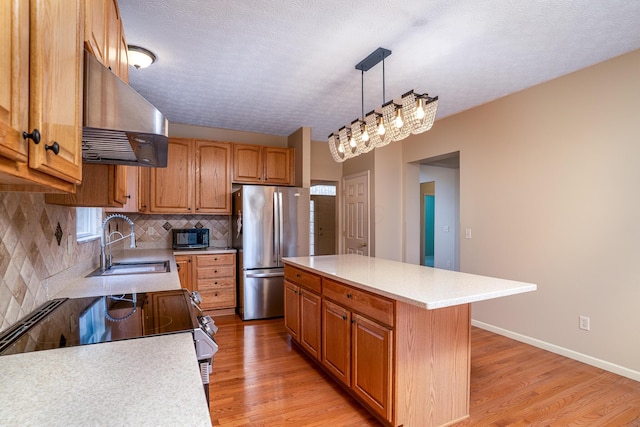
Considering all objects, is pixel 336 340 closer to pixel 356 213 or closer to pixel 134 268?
pixel 134 268

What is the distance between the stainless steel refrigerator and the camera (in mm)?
4062

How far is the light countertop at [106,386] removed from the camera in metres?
→ 0.66

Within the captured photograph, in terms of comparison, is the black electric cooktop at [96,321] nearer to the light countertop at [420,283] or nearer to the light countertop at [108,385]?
the light countertop at [108,385]

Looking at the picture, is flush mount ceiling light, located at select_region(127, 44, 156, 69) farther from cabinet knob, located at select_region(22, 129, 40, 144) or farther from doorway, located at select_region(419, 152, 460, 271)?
doorway, located at select_region(419, 152, 460, 271)

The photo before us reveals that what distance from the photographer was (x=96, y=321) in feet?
4.22

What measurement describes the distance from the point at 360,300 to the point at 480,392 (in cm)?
119

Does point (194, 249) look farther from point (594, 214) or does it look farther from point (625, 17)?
point (625, 17)

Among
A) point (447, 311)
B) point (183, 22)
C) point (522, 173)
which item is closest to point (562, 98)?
point (522, 173)

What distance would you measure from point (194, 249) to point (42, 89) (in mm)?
3820

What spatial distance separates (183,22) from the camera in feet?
6.96

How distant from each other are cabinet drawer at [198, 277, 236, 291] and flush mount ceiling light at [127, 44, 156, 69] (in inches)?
98.6

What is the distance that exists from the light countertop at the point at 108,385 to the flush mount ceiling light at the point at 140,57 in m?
2.25

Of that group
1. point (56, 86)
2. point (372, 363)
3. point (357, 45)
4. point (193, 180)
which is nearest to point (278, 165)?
point (193, 180)

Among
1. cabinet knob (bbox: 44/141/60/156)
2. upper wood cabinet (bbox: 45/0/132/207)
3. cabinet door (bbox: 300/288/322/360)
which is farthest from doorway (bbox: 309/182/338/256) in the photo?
cabinet knob (bbox: 44/141/60/156)
